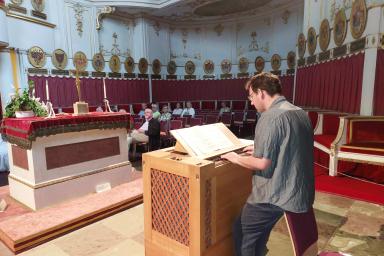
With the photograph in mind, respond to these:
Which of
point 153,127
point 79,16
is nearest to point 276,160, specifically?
point 153,127

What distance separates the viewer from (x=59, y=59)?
10211mm

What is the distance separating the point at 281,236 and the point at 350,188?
2050 millimetres

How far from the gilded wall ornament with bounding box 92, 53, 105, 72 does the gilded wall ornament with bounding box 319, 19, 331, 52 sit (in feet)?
29.6

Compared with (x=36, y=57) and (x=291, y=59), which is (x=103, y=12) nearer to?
(x=36, y=57)

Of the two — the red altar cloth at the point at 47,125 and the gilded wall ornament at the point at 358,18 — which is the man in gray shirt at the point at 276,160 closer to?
the red altar cloth at the point at 47,125

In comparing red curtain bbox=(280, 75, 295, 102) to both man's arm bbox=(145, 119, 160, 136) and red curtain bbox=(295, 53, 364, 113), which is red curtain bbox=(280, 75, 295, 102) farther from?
man's arm bbox=(145, 119, 160, 136)

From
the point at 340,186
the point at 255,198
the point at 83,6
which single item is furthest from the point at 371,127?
the point at 83,6

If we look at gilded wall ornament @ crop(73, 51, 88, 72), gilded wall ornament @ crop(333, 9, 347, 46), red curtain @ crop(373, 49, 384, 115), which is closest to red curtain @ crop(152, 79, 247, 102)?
gilded wall ornament @ crop(73, 51, 88, 72)

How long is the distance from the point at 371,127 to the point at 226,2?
32.9ft

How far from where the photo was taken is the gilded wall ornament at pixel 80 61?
10.7 metres

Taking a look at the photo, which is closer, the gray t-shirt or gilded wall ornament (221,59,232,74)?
the gray t-shirt

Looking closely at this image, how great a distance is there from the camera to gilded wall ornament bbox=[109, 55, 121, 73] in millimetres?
12094

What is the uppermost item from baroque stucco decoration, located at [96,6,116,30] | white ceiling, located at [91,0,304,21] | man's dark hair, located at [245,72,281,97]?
white ceiling, located at [91,0,304,21]

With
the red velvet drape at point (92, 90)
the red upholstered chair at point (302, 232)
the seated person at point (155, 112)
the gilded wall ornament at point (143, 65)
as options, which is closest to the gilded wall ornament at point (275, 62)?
the gilded wall ornament at point (143, 65)
